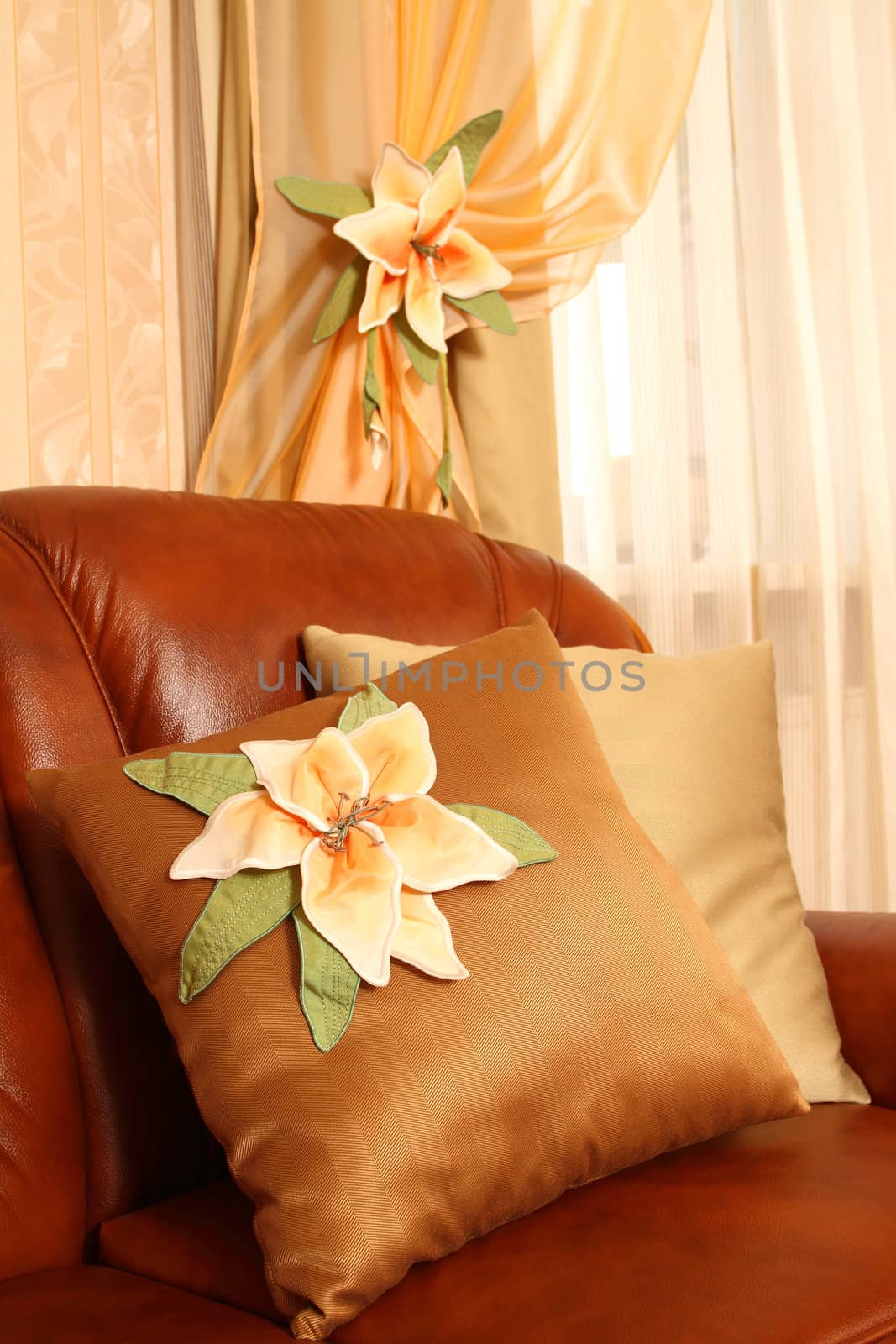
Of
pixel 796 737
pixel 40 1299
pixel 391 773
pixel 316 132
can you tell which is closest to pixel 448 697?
pixel 391 773

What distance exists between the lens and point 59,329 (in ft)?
4.82

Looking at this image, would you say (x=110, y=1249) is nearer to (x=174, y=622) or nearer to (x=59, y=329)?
(x=174, y=622)

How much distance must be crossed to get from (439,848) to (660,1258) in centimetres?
29

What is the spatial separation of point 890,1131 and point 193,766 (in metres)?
0.62

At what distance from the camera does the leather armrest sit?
1083 mm

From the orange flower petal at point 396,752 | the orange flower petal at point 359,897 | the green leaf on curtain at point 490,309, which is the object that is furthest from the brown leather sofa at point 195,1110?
the green leaf on curtain at point 490,309

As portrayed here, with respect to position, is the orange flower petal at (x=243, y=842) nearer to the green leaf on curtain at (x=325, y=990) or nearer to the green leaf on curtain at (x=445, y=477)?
the green leaf on curtain at (x=325, y=990)

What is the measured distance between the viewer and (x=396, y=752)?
86 centimetres

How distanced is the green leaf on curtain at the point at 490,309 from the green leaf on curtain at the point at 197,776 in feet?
2.94

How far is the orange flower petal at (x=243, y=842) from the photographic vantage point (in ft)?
2.58

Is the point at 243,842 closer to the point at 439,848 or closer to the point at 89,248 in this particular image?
the point at 439,848

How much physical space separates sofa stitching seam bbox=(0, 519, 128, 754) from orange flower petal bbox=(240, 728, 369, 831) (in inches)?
9.3

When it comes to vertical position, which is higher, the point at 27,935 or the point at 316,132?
the point at 316,132

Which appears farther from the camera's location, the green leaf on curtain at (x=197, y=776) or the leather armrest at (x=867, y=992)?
the leather armrest at (x=867, y=992)
